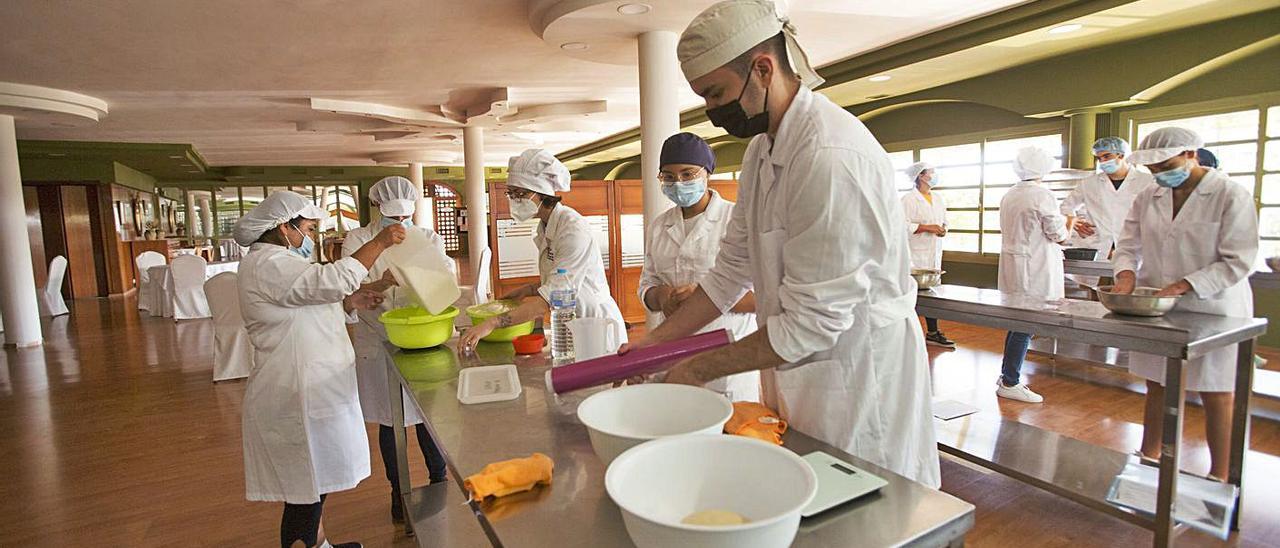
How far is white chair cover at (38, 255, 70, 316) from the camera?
871 centimetres

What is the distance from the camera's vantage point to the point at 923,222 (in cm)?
562

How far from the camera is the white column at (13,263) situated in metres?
6.80

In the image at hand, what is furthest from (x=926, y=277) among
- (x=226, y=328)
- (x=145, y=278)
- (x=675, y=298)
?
(x=145, y=278)

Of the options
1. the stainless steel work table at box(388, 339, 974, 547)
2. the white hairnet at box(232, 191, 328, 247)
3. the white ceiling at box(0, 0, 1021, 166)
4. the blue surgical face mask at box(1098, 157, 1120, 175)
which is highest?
the white ceiling at box(0, 0, 1021, 166)

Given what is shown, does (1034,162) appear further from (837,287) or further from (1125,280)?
(837,287)

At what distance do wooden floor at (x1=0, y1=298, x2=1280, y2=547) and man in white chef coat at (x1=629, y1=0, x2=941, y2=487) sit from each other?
65.8 inches

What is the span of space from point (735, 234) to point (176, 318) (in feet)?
29.8

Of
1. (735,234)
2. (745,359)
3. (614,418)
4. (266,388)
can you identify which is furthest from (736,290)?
(266,388)

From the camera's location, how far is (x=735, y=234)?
151cm

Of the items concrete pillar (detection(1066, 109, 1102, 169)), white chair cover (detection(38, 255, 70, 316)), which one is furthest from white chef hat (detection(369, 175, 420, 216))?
white chair cover (detection(38, 255, 70, 316))

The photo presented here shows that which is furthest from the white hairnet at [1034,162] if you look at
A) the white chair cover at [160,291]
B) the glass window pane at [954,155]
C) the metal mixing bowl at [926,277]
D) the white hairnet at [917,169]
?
the white chair cover at [160,291]

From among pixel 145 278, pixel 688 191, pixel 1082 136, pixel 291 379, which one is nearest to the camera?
pixel 291 379

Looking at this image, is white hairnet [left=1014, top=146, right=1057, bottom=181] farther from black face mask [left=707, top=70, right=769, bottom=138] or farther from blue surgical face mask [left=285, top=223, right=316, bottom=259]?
blue surgical face mask [left=285, top=223, right=316, bottom=259]

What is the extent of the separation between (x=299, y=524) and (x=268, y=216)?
110 centimetres
